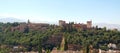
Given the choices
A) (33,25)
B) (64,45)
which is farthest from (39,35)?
(64,45)

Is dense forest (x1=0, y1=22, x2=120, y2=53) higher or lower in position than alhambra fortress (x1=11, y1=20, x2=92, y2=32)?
lower

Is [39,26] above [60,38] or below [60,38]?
above

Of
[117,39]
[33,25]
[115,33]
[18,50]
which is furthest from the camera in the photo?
[33,25]

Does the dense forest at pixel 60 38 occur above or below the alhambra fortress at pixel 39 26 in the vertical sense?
below

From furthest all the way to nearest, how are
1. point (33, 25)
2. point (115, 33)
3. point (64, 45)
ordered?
point (33, 25) → point (115, 33) → point (64, 45)

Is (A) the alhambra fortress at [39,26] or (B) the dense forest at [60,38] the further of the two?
(A) the alhambra fortress at [39,26]

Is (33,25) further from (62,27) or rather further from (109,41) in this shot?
(109,41)

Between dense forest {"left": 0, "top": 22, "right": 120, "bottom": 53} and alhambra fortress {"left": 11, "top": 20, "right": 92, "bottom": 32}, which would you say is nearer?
dense forest {"left": 0, "top": 22, "right": 120, "bottom": 53}

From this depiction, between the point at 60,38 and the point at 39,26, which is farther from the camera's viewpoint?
the point at 39,26
